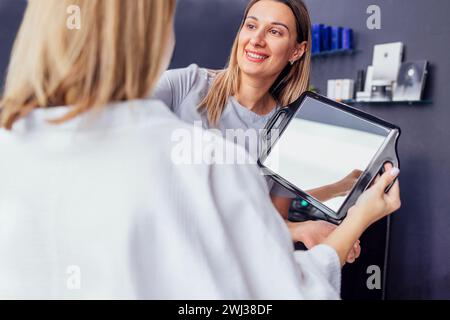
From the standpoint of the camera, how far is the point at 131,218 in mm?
487

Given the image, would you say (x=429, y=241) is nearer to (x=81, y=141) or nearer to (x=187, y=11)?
(x=187, y=11)

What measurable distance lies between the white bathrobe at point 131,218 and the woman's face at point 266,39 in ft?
1.99

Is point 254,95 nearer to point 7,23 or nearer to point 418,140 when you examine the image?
point 418,140

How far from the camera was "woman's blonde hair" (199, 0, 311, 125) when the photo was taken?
1088 millimetres

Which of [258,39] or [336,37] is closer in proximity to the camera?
[258,39]

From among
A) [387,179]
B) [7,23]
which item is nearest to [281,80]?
[387,179]

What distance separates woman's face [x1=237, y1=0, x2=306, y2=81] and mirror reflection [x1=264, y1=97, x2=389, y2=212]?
0.18m

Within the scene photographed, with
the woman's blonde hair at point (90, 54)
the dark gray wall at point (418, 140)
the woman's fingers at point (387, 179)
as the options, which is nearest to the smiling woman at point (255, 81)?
the woman's fingers at point (387, 179)

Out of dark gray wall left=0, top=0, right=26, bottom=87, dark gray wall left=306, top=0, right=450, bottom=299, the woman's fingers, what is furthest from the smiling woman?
dark gray wall left=0, top=0, right=26, bottom=87

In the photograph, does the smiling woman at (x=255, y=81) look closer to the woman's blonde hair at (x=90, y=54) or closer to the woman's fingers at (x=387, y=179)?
the woman's fingers at (x=387, y=179)

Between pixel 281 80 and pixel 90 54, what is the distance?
28.2 inches

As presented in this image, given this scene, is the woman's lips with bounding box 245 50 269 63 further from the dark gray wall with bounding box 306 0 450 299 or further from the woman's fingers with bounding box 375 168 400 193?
the dark gray wall with bounding box 306 0 450 299

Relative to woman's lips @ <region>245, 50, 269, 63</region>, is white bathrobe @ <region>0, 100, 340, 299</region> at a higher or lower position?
lower
